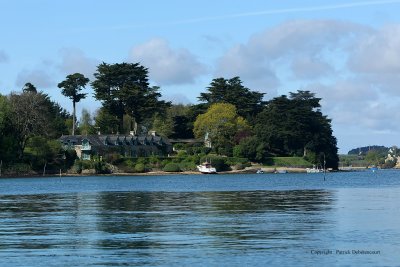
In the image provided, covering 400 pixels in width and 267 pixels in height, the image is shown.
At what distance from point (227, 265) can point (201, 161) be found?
5487 inches

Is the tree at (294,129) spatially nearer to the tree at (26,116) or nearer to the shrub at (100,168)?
the shrub at (100,168)

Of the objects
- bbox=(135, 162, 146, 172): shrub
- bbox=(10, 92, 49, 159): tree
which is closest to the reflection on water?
bbox=(10, 92, 49, 159): tree

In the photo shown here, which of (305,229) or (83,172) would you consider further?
(83,172)

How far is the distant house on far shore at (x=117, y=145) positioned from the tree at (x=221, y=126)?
8131 mm

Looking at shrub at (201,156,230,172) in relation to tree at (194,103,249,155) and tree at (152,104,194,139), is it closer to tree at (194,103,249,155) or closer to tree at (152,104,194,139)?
tree at (194,103,249,155)

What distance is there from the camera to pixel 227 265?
2877cm

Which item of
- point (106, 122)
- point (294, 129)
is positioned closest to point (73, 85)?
point (106, 122)

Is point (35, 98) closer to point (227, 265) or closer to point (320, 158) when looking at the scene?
point (320, 158)

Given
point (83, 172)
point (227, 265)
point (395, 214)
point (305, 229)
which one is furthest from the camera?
point (83, 172)

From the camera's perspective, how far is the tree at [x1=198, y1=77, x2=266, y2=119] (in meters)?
186

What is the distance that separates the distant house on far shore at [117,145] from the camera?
165 meters

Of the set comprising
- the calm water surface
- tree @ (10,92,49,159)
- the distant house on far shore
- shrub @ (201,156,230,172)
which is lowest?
the calm water surface

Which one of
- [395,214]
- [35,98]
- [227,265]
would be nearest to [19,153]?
[35,98]

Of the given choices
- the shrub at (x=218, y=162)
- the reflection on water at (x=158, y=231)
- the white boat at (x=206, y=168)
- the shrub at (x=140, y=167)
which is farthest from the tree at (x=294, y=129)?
the reflection on water at (x=158, y=231)
